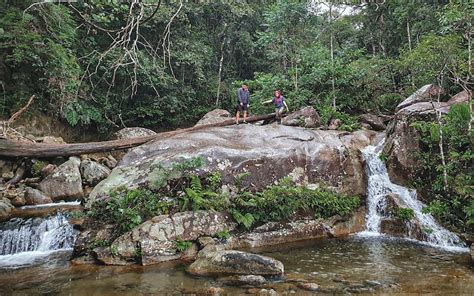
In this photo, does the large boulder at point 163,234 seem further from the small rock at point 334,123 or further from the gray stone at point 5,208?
the small rock at point 334,123

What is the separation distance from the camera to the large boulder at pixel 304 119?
571 inches

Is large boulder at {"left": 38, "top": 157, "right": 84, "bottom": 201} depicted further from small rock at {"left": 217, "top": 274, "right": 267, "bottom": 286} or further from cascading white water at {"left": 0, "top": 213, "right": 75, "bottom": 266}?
small rock at {"left": 217, "top": 274, "right": 267, "bottom": 286}

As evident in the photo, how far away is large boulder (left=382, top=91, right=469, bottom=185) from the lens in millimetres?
10898

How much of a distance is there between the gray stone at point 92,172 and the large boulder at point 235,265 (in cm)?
751

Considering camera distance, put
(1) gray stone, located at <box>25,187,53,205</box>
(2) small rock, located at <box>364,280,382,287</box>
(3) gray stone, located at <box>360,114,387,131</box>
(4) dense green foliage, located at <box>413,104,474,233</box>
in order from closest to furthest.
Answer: (2) small rock, located at <box>364,280,382,287</box>
(4) dense green foliage, located at <box>413,104,474,233</box>
(1) gray stone, located at <box>25,187,53,205</box>
(3) gray stone, located at <box>360,114,387,131</box>

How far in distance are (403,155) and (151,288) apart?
27.4 ft

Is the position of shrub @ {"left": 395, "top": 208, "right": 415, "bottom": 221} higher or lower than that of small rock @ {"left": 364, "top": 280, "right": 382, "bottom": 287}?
higher

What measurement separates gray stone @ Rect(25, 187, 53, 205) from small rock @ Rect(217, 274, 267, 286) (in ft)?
26.4

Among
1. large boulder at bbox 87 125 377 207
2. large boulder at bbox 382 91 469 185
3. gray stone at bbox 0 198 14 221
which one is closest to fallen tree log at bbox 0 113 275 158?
gray stone at bbox 0 198 14 221

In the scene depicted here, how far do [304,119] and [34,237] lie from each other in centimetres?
1008

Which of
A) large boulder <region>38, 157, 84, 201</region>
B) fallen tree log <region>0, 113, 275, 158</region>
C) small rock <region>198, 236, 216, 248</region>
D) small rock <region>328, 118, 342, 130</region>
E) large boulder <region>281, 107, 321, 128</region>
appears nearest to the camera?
small rock <region>198, 236, 216, 248</region>

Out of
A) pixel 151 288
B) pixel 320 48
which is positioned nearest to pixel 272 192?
pixel 151 288

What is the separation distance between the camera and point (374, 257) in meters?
7.74

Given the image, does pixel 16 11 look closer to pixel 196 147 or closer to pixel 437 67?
pixel 196 147
